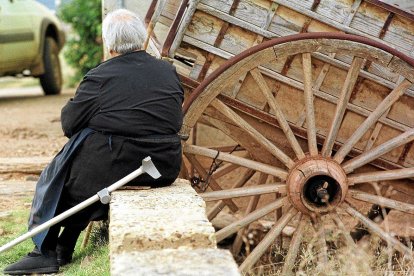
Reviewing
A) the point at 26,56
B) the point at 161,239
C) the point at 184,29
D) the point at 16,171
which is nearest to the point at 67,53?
the point at 26,56

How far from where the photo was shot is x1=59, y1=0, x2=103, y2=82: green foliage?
1385 centimetres

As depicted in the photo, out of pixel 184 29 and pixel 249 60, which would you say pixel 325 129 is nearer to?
pixel 249 60

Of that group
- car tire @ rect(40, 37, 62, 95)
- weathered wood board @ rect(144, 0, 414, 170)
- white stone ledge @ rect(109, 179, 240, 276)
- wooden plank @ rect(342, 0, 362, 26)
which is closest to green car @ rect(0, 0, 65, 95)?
car tire @ rect(40, 37, 62, 95)

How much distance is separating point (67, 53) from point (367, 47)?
9772mm

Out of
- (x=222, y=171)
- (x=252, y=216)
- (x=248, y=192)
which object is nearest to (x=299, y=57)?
(x=248, y=192)

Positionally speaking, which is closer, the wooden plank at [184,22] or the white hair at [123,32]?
the white hair at [123,32]

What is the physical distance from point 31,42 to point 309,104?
27.9ft

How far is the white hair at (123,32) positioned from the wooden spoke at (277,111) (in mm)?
741

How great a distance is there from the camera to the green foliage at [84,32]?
1385cm

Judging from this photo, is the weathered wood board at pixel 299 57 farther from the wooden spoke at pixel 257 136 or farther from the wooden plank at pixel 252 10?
the wooden spoke at pixel 257 136

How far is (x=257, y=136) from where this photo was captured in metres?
5.73

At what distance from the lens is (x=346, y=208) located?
5711 mm

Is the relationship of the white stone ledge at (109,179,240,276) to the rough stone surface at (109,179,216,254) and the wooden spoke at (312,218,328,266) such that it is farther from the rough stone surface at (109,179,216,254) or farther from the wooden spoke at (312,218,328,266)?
the wooden spoke at (312,218,328,266)

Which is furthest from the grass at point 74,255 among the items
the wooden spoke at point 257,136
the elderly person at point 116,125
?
the wooden spoke at point 257,136
